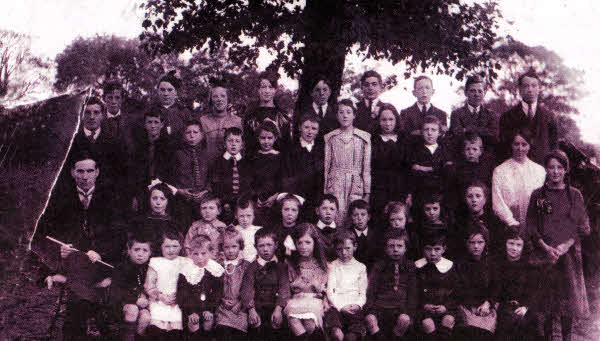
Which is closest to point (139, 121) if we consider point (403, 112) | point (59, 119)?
point (59, 119)

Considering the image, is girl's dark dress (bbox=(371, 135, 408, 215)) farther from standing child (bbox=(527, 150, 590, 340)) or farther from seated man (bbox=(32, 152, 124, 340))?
seated man (bbox=(32, 152, 124, 340))

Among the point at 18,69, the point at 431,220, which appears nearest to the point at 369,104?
the point at 431,220

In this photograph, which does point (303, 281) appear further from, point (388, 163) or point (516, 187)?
point (516, 187)

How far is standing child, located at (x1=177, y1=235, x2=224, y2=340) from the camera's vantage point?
504cm

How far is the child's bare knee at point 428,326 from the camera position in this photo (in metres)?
5.07

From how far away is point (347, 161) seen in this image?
19.3ft

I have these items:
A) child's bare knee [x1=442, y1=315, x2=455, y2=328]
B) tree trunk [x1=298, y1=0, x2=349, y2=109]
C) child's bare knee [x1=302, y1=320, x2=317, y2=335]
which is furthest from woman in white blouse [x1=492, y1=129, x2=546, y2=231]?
tree trunk [x1=298, y1=0, x2=349, y2=109]

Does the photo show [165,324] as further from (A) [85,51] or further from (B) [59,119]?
(A) [85,51]

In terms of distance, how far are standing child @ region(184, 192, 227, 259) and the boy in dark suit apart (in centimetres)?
Result: 115

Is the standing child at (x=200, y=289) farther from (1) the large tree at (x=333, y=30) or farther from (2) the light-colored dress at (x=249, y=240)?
(1) the large tree at (x=333, y=30)

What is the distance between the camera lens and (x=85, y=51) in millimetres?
11188

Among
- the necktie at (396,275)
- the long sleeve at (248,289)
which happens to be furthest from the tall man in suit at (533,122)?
the long sleeve at (248,289)

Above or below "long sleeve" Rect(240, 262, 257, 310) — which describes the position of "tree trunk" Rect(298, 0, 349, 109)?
above

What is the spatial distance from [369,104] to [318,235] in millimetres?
1651
